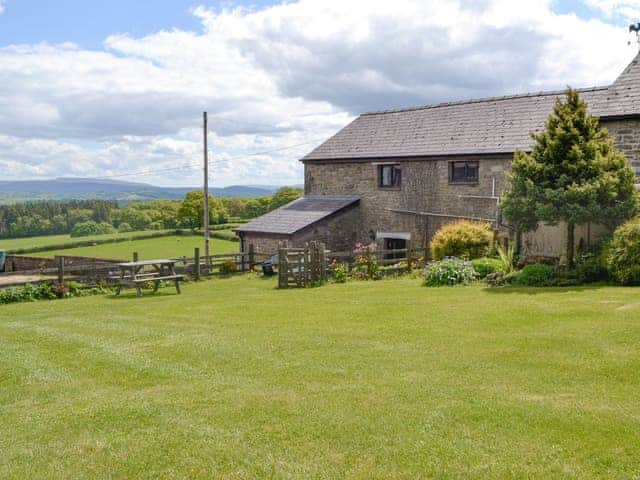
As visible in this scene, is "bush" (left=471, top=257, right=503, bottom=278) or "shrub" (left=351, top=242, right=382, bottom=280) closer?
"bush" (left=471, top=257, right=503, bottom=278)

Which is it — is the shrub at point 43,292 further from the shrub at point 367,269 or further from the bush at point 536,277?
the bush at point 536,277

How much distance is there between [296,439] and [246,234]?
2424 cm

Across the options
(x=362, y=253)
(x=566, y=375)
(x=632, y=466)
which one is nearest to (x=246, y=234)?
(x=362, y=253)

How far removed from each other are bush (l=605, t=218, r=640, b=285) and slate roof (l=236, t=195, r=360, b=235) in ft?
49.0

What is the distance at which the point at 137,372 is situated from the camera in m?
9.19

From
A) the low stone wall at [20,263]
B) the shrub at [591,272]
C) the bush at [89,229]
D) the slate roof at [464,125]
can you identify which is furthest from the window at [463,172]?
the bush at [89,229]

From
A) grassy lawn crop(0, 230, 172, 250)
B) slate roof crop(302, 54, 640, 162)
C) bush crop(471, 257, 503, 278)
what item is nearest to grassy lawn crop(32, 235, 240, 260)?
grassy lawn crop(0, 230, 172, 250)

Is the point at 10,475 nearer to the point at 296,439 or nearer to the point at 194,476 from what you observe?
the point at 194,476

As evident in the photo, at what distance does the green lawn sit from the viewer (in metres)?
6.05

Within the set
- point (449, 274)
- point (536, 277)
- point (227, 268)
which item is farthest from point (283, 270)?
point (536, 277)

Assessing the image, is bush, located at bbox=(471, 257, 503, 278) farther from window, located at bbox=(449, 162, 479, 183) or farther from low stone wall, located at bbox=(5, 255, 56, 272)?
low stone wall, located at bbox=(5, 255, 56, 272)

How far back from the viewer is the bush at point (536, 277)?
16.7 meters

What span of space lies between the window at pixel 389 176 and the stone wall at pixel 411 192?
0.72ft

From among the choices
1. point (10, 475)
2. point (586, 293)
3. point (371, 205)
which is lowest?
point (10, 475)
